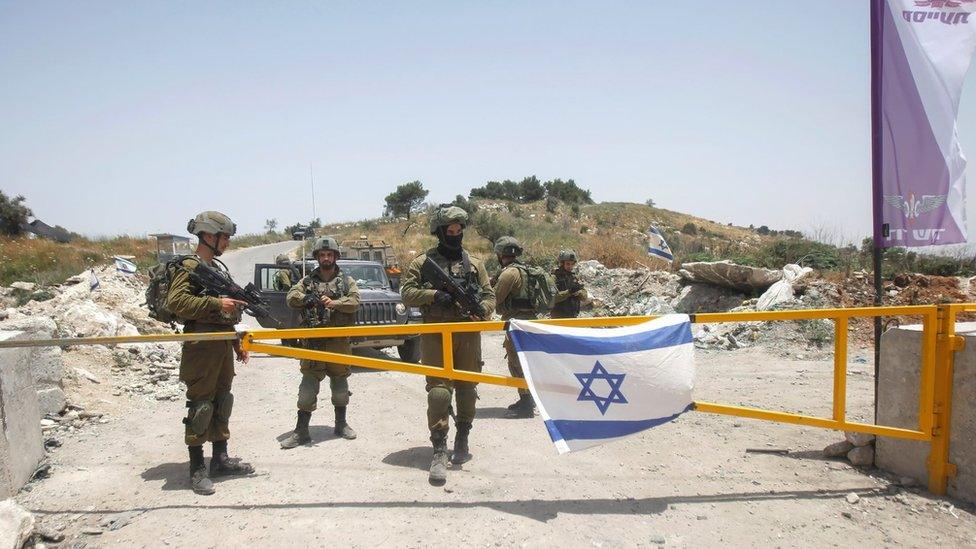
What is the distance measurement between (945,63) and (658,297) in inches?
392

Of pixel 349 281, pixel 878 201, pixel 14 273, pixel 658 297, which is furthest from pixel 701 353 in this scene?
pixel 14 273

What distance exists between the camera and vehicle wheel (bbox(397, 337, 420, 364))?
9258mm

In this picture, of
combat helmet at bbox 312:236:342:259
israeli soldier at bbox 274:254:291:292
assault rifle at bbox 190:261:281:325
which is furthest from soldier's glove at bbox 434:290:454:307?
israeli soldier at bbox 274:254:291:292

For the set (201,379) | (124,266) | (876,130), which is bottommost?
(201,379)

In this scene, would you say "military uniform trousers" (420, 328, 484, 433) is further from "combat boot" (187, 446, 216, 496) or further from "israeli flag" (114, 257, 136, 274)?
"israeli flag" (114, 257, 136, 274)

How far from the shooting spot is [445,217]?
432 cm

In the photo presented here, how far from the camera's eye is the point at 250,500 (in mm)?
3818

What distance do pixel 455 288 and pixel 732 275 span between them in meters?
9.61

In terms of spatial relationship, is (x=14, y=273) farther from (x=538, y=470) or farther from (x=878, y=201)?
(x=878, y=201)

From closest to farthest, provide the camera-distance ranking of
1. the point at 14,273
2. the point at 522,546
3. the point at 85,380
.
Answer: the point at 522,546 → the point at 85,380 → the point at 14,273

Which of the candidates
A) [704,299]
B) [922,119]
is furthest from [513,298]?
[704,299]

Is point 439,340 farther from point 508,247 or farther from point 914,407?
point 914,407

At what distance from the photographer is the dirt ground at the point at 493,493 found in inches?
129

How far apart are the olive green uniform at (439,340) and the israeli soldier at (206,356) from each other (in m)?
1.27
